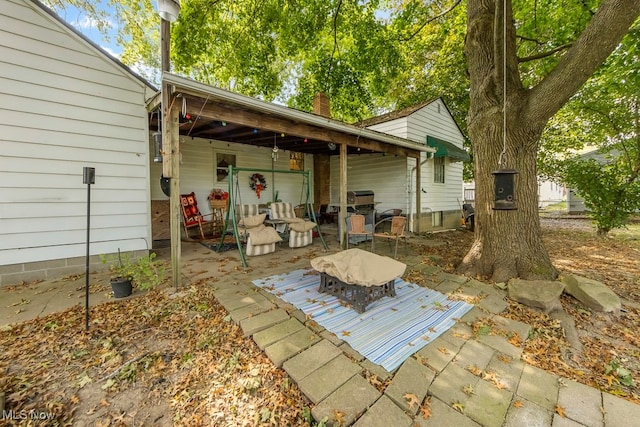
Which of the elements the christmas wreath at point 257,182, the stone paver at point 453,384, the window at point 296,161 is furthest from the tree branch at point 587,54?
the window at point 296,161

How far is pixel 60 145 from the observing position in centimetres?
368

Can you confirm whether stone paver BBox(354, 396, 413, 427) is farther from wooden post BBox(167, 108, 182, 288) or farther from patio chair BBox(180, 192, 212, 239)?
patio chair BBox(180, 192, 212, 239)

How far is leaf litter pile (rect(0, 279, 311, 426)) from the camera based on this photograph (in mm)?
1559

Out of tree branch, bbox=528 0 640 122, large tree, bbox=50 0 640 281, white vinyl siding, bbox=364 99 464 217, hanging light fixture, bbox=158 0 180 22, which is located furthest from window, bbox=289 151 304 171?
tree branch, bbox=528 0 640 122

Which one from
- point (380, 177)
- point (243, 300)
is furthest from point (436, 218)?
point (243, 300)

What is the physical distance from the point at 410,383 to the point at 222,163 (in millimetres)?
7418

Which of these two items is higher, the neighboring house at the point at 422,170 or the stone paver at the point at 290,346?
the neighboring house at the point at 422,170

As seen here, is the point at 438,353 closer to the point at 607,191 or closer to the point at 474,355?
the point at 474,355

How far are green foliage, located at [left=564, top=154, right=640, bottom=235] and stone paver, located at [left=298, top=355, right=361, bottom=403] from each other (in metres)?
9.03

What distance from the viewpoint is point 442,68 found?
11.1 meters

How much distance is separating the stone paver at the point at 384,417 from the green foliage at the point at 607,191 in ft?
29.7

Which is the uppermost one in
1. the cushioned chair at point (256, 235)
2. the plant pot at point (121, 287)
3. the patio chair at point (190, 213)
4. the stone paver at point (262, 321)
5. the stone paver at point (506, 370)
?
the patio chair at point (190, 213)

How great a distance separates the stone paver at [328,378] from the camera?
1.67 metres

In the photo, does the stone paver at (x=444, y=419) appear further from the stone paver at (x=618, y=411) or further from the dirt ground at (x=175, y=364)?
the stone paver at (x=618, y=411)
